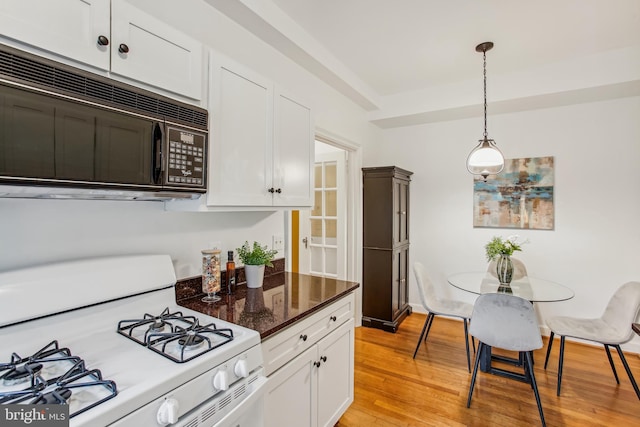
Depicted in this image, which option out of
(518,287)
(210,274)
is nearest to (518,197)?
(518,287)

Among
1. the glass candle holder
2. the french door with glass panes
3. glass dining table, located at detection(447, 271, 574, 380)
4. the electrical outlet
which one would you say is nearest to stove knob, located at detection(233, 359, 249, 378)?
the glass candle holder

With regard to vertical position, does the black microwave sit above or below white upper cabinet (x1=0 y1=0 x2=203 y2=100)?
below

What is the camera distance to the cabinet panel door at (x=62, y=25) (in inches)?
34.8

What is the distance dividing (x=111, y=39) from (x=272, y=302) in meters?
1.30

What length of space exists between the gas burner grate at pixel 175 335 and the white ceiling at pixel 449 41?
1720 mm

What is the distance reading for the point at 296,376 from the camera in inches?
59.6

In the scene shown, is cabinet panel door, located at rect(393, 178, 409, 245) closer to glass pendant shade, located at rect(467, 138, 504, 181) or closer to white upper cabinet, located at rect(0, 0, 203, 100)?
glass pendant shade, located at rect(467, 138, 504, 181)

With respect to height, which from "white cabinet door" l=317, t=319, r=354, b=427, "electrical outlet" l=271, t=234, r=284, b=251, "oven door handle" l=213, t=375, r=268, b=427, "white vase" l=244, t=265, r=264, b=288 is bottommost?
"white cabinet door" l=317, t=319, r=354, b=427

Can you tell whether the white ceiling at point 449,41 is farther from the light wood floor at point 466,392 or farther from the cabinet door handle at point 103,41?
the light wood floor at point 466,392

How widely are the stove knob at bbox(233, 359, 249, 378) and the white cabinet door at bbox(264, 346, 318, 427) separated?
0.80 ft

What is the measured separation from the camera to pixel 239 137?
5.18 feet

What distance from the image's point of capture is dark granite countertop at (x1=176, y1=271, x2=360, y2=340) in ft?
4.56

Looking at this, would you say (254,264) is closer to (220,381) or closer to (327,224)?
(220,381)

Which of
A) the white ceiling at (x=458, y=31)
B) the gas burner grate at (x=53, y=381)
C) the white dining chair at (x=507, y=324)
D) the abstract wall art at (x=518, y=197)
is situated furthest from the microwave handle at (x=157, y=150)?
the abstract wall art at (x=518, y=197)
